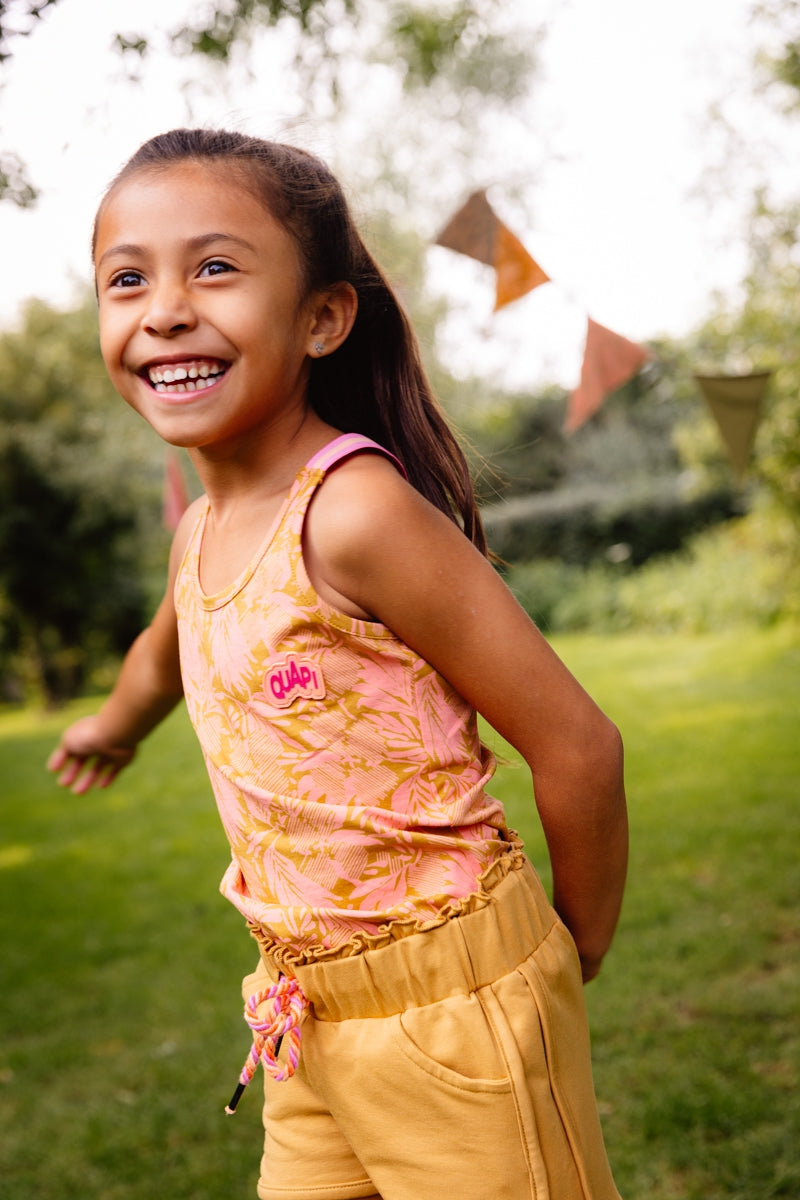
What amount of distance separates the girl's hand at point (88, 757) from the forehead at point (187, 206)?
3.52 ft

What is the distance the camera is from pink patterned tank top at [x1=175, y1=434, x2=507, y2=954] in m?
1.42

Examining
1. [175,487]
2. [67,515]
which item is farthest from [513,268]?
[67,515]

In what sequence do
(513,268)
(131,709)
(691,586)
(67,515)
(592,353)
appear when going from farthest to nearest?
(67,515) < (691,586) < (592,353) < (513,268) < (131,709)

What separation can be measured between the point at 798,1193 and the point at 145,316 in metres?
2.60

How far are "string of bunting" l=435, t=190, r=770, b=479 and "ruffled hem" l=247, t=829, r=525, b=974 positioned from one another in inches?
148

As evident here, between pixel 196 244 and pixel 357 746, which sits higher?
pixel 196 244

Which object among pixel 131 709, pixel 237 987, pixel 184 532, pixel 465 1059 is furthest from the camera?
pixel 237 987

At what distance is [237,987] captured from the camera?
4.68m

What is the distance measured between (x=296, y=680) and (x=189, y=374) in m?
0.41

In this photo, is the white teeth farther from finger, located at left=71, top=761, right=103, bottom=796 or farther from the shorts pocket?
finger, located at left=71, top=761, right=103, bottom=796

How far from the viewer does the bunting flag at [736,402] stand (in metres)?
5.90

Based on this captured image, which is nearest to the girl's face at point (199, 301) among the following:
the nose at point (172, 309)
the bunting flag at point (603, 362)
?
the nose at point (172, 309)

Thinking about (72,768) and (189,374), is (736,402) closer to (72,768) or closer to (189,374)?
(72,768)

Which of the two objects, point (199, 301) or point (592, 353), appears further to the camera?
point (592, 353)
